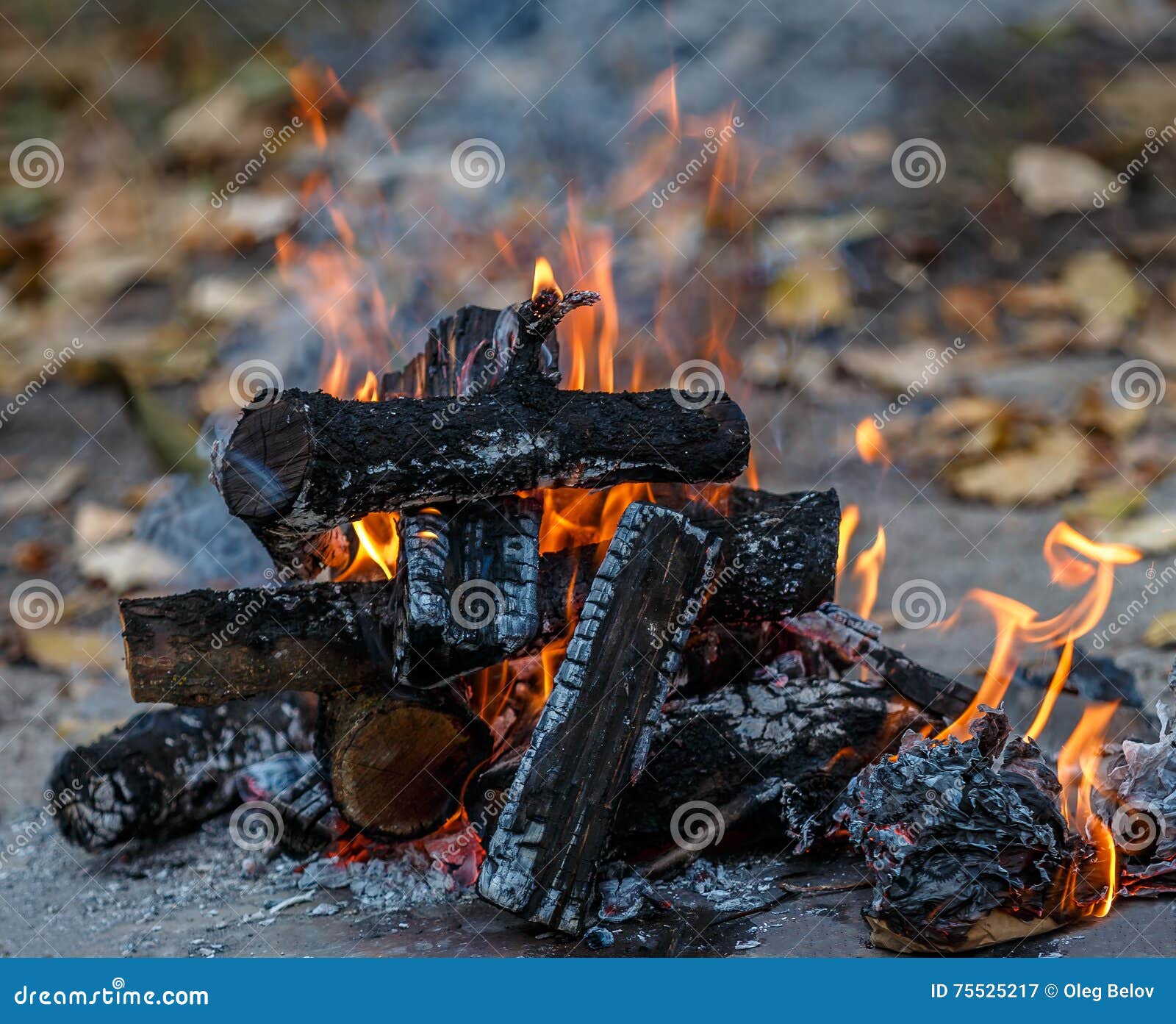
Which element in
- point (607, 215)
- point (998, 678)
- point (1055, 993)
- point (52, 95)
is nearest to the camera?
point (1055, 993)

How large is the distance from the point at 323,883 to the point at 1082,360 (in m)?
4.49

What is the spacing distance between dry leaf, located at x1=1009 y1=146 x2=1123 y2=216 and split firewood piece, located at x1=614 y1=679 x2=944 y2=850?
423cm

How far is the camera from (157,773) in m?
3.18

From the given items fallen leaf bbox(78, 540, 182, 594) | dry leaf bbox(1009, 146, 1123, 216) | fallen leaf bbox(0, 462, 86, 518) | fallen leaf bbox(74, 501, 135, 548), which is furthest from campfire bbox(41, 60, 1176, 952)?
dry leaf bbox(1009, 146, 1123, 216)

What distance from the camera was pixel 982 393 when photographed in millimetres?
5621

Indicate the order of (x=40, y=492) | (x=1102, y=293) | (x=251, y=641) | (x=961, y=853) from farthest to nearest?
(x=1102, y=293), (x=40, y=492), (x=251, y=641), (x=961, y=853)

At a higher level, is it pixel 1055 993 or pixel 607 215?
pixel 607 215

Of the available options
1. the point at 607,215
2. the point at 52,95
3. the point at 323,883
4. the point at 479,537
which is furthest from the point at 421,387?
the point at 52,95

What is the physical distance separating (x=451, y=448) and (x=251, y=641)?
0.64 meters

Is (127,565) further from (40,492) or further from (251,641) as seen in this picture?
(251,641)

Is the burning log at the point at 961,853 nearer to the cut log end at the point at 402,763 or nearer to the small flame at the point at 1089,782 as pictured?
the small flame at the point at 1089,782

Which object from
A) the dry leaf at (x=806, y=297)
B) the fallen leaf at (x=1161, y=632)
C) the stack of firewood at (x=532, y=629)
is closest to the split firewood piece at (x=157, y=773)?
the stack of firewood at (x=532, y=629)

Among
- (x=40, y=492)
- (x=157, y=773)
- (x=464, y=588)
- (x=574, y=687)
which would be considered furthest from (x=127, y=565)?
(x=574, y=687)

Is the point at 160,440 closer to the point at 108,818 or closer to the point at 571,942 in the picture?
the point at 108,818
